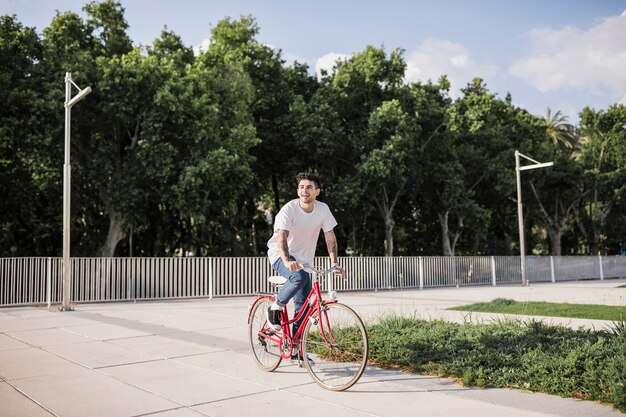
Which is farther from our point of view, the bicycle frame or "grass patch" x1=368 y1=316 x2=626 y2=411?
the bicycle frame

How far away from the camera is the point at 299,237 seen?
219 inches

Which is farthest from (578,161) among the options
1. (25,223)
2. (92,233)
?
(25,223)

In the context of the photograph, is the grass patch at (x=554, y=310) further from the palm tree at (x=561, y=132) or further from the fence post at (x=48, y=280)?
Result: the palm tree at (x=561, y=132)

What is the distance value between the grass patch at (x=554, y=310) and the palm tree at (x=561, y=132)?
42.2 meters

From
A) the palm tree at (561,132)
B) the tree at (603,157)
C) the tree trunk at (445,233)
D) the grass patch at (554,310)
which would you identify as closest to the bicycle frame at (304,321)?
the grass patch at (554,310)

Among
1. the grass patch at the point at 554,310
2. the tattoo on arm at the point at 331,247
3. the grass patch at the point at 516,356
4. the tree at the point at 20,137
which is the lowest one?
the grass patch at the point at 554,310

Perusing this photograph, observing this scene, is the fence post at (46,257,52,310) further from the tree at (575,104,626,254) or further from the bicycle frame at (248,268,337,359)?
the tree at (575,104,626,254)

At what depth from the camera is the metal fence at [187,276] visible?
50.2 feet

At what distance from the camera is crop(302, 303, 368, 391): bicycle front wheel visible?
504 centimetres

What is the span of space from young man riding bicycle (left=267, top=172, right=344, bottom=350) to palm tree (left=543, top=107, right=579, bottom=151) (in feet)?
167

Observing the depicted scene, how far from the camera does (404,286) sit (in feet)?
79.7

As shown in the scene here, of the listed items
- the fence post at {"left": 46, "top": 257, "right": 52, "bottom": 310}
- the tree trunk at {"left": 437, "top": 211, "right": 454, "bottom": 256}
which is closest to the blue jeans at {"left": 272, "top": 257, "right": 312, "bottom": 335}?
the fence post at {"left": 46, "top": 257, "right": 52, "bottom": 310}

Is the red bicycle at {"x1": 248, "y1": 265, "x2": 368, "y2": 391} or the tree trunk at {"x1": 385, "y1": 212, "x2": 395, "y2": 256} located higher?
the tree trunk at {"x1": 385, "y1": 212, "x2": 395, "y2": 256}

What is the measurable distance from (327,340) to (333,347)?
3.5 inches
